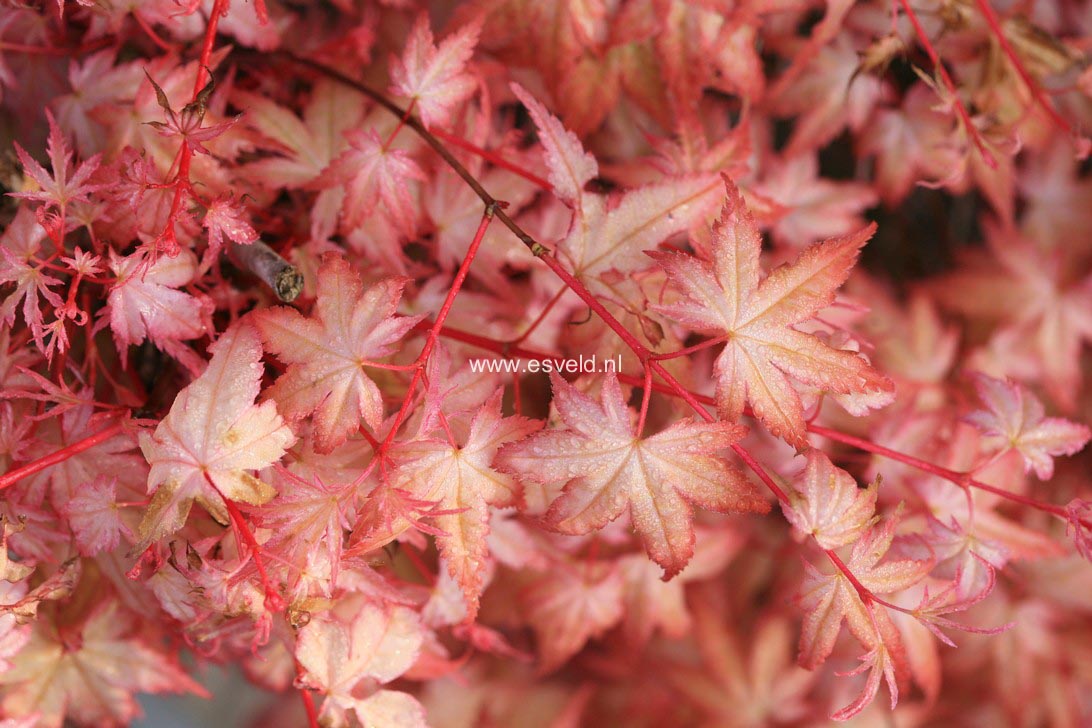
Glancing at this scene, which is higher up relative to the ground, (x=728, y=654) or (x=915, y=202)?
(x=915, y=202)

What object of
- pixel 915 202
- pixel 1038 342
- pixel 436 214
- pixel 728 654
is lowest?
pixel 728 654

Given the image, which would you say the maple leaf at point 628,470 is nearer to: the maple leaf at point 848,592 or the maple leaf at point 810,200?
the maple leaf at point 848,592

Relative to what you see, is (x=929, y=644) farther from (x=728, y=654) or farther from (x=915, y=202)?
(x=915, y=202)

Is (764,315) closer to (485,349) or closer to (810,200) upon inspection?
(485,349)

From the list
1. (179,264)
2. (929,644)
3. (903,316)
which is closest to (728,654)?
(929,644)

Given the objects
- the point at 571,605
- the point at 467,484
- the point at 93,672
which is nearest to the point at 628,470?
the point at 467,484

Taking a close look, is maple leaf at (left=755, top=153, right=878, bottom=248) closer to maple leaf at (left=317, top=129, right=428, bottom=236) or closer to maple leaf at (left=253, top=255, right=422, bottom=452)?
maple leaf at (left=317, top=129, right=428, bottom=236)
